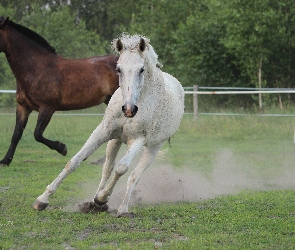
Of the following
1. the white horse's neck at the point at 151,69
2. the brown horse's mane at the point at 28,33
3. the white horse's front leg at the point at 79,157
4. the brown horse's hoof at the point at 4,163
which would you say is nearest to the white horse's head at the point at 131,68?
the white horse's neck at the point at 151,69

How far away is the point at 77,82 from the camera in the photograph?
432 inches

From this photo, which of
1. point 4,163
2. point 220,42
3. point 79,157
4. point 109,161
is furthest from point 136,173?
point 220,42

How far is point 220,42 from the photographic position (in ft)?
76.9

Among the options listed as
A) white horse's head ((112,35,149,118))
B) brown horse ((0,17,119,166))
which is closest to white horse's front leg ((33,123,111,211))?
white horse's head ((112,35,149,118))

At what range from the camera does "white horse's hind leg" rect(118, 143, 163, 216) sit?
6.58 m

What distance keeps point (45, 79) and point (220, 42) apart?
536 inches

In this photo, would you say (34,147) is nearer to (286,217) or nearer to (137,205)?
(137,205)

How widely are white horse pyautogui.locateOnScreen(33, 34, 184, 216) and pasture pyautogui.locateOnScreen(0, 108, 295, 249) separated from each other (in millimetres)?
323

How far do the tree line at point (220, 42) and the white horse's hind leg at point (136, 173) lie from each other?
1484cm

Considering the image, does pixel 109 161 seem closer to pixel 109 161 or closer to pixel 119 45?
pixel 109 161

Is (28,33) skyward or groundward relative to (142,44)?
groundward

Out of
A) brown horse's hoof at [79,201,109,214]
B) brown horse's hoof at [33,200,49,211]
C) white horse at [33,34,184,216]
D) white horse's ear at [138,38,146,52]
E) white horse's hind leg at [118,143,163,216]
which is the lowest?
brown horse's hoof at [79,201,109,214]

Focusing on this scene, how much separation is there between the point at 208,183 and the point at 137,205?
1.91m

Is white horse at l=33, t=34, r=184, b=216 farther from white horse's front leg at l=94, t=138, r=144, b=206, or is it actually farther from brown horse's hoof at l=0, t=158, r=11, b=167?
brown horse's hoof at l=0, t=158, r=11, b=167
